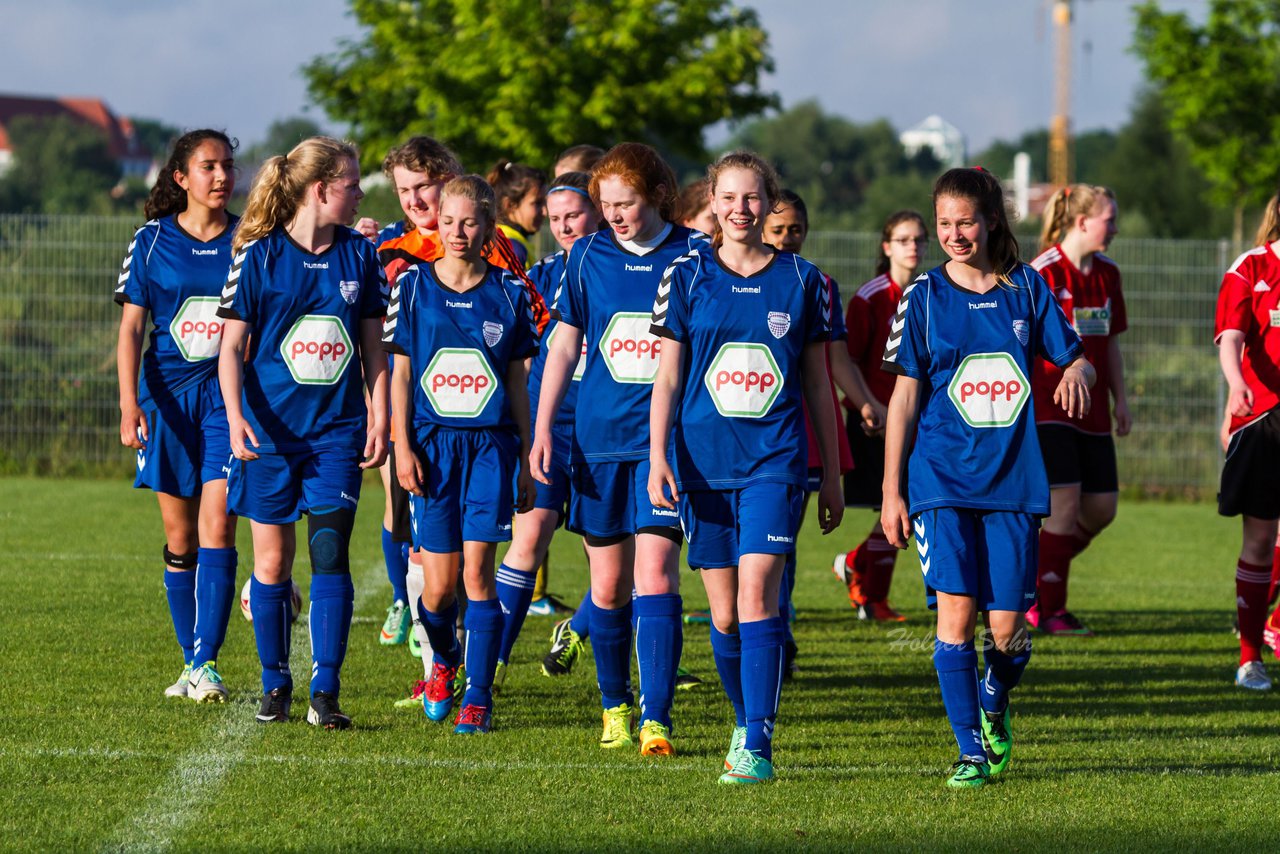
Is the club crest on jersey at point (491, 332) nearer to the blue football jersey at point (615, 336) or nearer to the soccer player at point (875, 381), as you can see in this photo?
the blue football jersey at point (615, 336)

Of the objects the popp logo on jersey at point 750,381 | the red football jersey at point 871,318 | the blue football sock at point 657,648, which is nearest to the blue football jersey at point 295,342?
the blue football sock at point 657,648

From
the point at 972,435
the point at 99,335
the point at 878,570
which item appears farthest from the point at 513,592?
the point at 99,335

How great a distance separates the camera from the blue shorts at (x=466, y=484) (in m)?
5.52

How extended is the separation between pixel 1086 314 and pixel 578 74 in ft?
45.3

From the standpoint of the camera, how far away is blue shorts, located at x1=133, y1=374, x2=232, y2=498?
6078 millimetres

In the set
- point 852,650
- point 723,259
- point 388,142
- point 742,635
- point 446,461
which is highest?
point 388,142

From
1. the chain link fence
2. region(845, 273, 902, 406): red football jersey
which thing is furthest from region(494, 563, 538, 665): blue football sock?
the chain link fence

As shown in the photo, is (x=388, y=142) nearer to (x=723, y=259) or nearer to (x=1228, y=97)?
(x=1228, y=97)

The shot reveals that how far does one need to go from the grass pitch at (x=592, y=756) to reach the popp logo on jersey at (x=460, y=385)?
106 centimetres

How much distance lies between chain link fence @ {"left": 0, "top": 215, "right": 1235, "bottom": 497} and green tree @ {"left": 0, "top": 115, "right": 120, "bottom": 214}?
3577 cm

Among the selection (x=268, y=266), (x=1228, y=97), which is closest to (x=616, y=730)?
(x=268, y=266)

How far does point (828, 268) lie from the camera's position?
15812mm

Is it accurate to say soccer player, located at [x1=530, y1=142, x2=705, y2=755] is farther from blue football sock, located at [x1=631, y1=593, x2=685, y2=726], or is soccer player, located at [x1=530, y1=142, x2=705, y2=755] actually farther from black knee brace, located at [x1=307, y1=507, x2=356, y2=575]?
black knee brace, located at [x1=307, y1=507, x2=356, y2=575]

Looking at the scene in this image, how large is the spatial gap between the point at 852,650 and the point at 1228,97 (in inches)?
581
